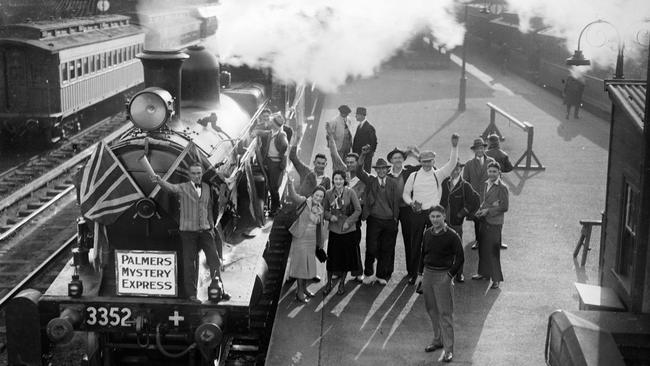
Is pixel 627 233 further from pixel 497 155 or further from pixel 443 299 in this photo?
pixel 497 155

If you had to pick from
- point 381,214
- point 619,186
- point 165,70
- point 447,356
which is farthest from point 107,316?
point 619,186

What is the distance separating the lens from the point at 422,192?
32.8 feet

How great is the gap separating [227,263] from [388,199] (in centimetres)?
232

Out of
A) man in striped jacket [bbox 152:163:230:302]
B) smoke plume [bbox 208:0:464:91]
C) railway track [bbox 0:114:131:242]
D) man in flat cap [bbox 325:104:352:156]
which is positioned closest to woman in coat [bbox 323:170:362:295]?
man in striped jacket [bbox 152:163:230:302]

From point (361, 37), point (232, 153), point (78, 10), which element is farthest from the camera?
point (78, 10)

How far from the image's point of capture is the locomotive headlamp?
8.28 meters

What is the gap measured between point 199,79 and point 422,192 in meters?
3.15

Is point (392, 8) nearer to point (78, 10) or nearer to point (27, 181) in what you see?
point (27, 181)

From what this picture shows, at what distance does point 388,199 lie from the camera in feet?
33.1

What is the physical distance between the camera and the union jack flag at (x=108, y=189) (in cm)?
802

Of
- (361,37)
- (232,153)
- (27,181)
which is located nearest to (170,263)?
(232,153)

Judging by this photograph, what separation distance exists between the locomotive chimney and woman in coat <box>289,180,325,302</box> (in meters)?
1.69

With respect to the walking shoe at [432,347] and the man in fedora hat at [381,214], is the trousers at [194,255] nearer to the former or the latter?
the walking shoe at [432,347]

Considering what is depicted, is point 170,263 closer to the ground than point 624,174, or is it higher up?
closer to the ground
